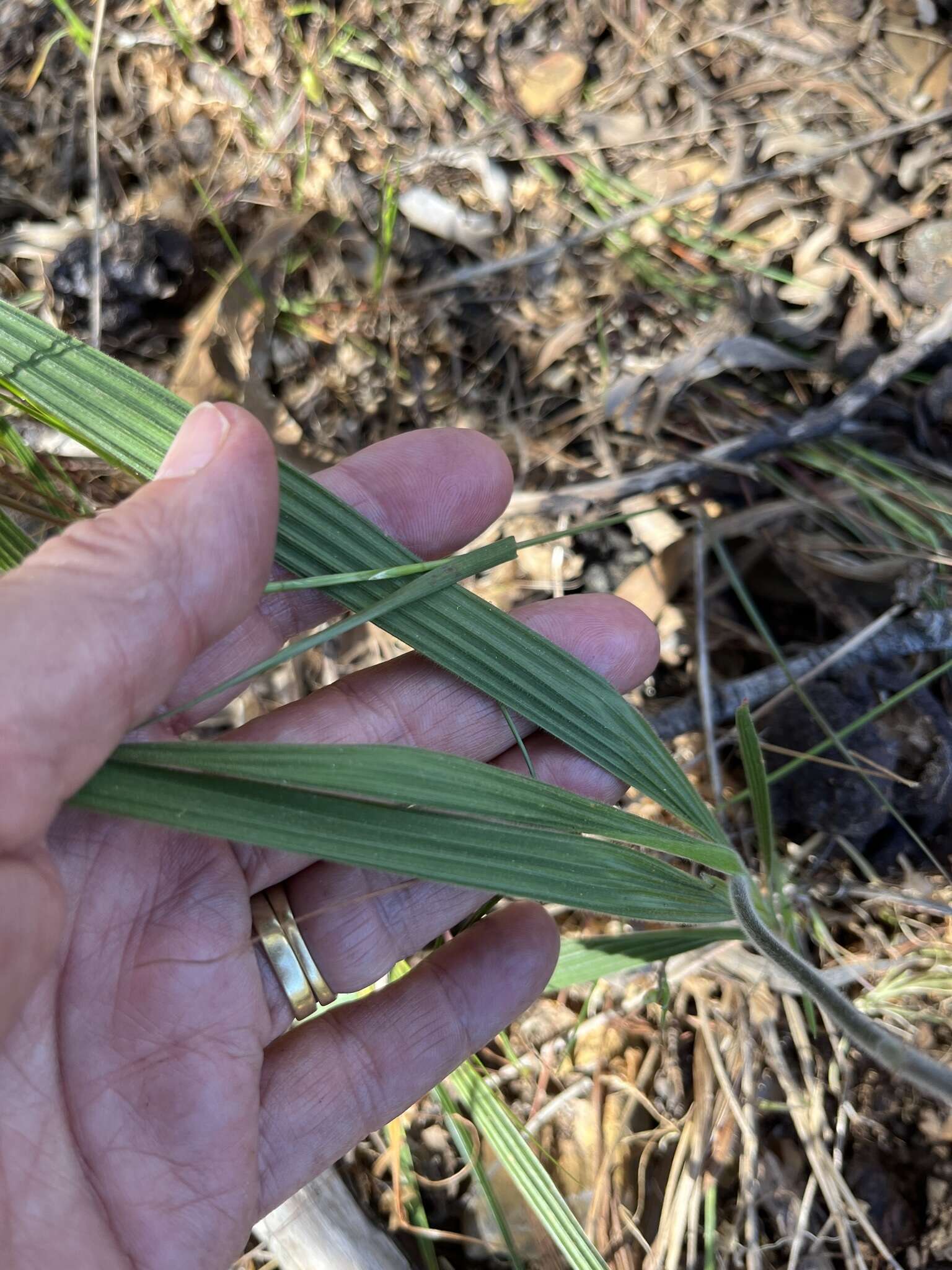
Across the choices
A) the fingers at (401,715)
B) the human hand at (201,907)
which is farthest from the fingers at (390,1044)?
the fingers at (401,715)

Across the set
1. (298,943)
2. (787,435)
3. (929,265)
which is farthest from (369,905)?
(929,265)

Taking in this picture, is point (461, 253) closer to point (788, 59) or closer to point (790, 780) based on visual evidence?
point (788, 59)

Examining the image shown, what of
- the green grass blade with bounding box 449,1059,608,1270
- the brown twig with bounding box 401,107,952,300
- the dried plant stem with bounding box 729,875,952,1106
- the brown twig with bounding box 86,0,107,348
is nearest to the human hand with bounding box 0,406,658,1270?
the green grass blade with bounding box 449,1059,608,1270

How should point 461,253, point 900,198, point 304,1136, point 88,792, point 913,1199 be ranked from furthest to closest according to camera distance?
point 461,253 → point 900,198 → point 913,1199 → point 304,1136 → point 88,792

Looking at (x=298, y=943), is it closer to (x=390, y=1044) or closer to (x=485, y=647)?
(x=390, y=1044)

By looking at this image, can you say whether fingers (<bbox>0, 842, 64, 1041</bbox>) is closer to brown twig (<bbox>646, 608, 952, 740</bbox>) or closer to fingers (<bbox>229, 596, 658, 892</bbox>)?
fingers (<bbox>229, 596, 658, 892</bbox>)

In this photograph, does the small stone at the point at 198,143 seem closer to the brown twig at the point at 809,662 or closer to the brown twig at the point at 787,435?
the brown twig at the point at 787,435

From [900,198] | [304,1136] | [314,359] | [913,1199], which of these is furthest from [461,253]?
[913,1199]

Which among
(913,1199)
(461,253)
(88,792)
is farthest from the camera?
(461,253)
